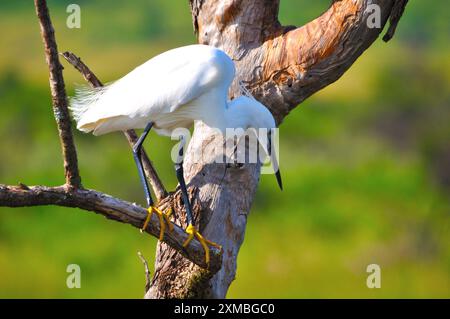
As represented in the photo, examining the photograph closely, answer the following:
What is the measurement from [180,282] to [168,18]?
923 cm

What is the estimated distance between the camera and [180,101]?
329 centimetres

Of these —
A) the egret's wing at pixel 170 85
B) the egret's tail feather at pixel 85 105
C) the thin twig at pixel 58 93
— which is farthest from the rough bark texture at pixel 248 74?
the thin twig at pixel 58 93

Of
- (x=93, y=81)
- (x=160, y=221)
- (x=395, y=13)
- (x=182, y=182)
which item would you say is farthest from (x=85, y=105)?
(x=395, y=13)

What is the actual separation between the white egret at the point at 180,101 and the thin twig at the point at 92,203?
0.60ft

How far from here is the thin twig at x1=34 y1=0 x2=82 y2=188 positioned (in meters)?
2.70

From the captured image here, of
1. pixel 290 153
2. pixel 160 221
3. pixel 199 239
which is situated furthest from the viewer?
pixel 290 153

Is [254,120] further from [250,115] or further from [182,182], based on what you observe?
[182,182]

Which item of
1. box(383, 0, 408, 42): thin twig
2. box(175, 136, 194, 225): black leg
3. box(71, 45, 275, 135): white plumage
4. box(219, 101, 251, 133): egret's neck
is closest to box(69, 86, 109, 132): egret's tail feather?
box(71, 45, 275, 135): white plumage

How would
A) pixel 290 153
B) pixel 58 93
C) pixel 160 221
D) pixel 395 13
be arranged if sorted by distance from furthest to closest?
pixel 290 153 → pixel 395 13 → pixel 160 221 → pixel 58 93

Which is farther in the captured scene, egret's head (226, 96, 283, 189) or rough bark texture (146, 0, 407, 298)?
rough bark texture (146, 0, 407, 298)

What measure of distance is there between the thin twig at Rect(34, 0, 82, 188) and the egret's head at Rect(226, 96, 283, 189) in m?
0.75

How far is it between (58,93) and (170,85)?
0.65 metres

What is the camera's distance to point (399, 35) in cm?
1300

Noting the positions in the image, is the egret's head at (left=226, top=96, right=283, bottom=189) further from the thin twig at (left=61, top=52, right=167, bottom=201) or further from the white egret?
the thin twig at (left=61, top=52, right=167, bottom=201)
